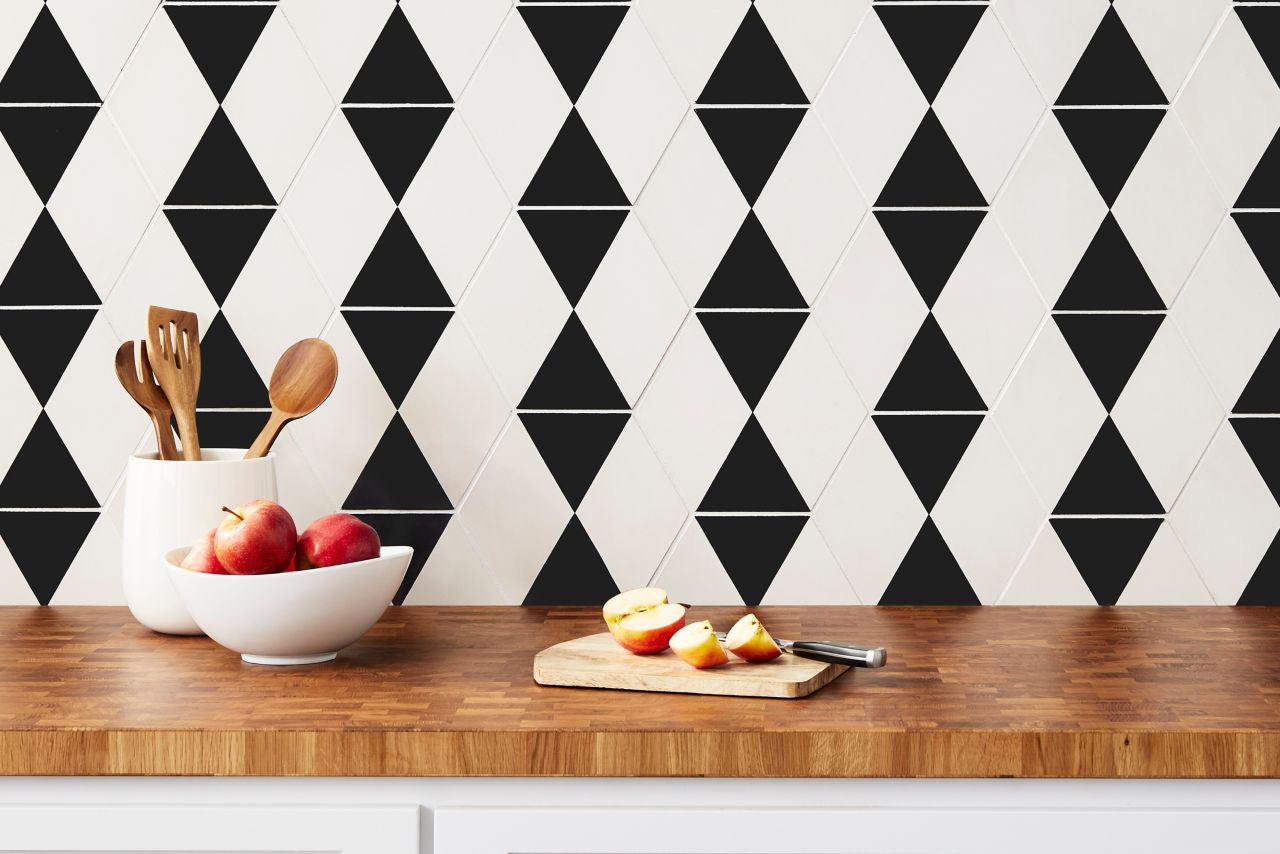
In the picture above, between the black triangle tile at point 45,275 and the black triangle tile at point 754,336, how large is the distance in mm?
818

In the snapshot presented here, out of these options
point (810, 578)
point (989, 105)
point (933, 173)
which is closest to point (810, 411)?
point (810, 578)

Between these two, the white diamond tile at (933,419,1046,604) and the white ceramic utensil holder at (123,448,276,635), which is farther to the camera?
the white diamond tile at (933,419,1046,604)

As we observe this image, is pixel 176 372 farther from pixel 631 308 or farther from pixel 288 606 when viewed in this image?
pixel 631 308

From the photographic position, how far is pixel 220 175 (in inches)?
63.4

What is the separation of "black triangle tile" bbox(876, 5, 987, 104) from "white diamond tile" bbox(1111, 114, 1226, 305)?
0.93 feet

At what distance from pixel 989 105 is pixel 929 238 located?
0.19m

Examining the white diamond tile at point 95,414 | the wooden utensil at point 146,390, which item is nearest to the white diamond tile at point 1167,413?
the wooden utensil at point 146,390

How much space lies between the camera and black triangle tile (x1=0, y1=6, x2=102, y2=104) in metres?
1.60

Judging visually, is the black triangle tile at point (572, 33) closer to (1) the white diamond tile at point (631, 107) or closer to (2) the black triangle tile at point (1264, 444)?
(1) the white diamond tile at point (631, 107)

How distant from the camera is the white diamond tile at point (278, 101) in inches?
63.1

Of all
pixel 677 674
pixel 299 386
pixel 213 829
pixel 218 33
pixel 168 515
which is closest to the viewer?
pixel 213 829

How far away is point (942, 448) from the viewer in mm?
1618

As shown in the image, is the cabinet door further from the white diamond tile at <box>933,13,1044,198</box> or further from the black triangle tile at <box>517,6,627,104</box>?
the white diamond tile at <box>933,13,1044,198</box>

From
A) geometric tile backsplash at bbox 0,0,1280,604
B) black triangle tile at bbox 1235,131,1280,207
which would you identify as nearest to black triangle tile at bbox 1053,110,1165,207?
geometric tile backsplash at bbox 0,0,1280,604
